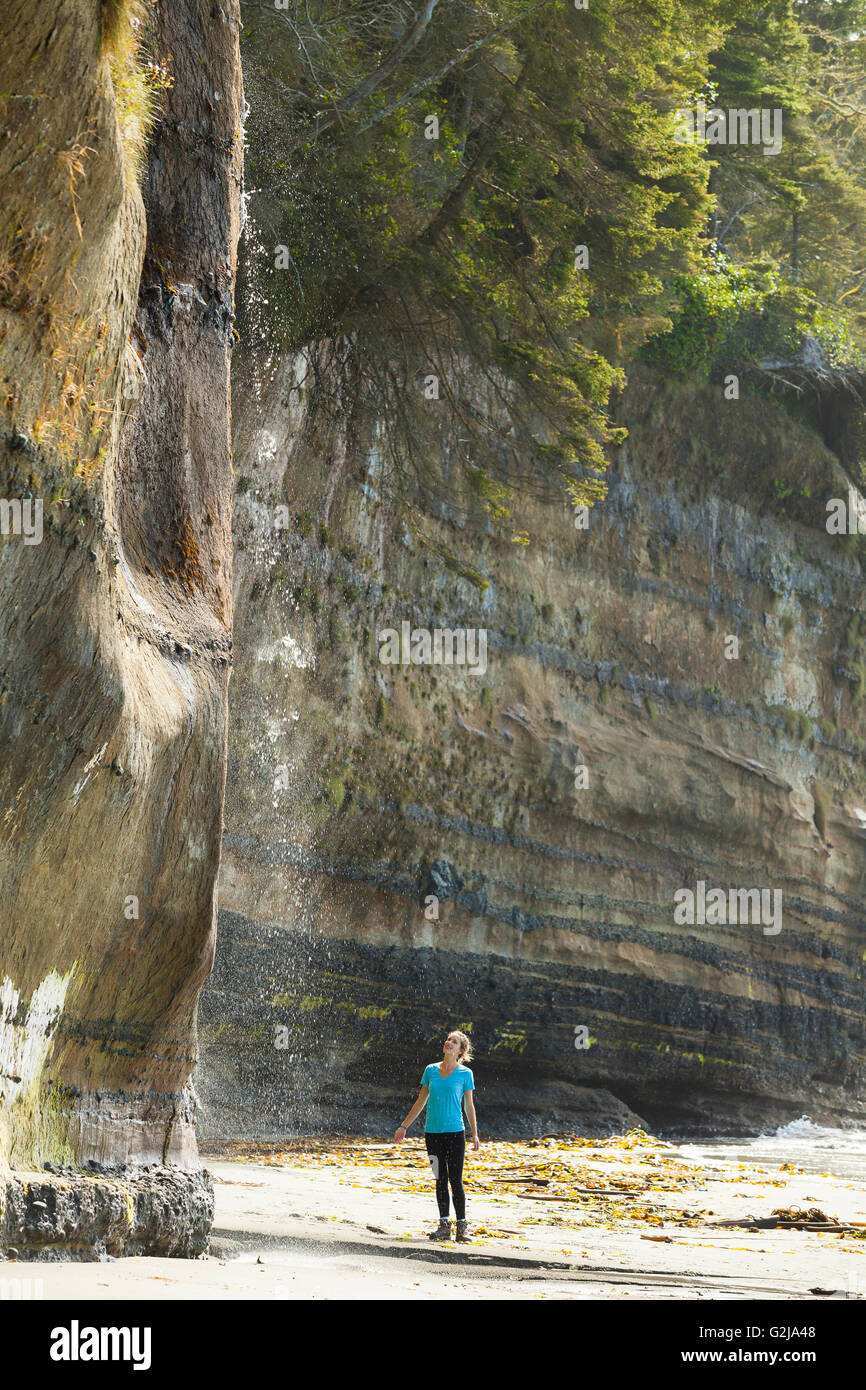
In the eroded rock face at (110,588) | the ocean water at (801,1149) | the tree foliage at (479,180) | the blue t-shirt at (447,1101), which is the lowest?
the ocean water at (801,1149)

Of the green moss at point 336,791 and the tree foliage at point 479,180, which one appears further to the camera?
the green moss at point 336,791

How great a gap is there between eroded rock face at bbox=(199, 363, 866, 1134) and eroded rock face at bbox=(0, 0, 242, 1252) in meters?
8.46

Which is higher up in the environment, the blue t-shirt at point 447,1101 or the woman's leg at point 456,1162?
the blue t-shirt at point 447,1101

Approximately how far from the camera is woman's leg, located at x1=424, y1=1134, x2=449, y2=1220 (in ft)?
29.2

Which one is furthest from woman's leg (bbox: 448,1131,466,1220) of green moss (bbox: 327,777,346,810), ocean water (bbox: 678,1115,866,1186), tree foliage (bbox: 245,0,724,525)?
green moss (bbox: 327,777,346,810)

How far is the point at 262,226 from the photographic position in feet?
51.0

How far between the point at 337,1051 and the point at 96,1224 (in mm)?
12214

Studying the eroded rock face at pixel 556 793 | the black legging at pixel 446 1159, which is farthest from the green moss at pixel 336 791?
the black legging at pixel 446 1159

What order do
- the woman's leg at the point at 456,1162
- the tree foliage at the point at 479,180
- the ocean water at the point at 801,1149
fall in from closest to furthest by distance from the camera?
the woman's leg at the point at 456,1162 < the tree foliage at the point at 479,180 < the ocean water at the point at 801,1149

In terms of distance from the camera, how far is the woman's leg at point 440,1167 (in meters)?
8.91

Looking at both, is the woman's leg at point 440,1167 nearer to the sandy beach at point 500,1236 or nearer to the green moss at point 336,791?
the sandy beach at point 500,1236

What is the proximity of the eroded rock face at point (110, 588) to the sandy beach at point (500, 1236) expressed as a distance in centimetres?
102
